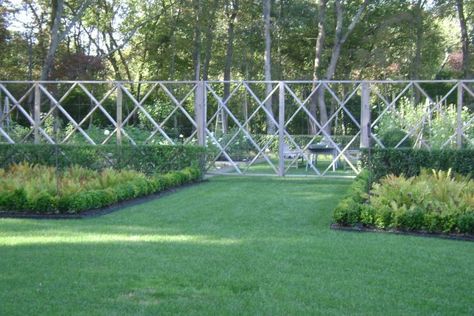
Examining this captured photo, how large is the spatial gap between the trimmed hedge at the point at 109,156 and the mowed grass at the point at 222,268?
4546 mm

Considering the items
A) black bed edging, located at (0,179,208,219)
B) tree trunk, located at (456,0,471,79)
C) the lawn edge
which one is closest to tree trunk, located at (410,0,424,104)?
tree trunk, located at (456,0,471,79)

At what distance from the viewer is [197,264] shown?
580 cm

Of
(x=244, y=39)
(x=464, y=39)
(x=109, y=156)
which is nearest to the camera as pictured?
(x=109, y=156)

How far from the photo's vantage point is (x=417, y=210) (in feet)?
25.3

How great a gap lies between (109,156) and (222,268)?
8.62m

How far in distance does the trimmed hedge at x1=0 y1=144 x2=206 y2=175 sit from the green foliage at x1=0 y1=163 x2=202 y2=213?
1876mm

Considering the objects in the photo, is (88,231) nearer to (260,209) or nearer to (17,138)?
(260,209)

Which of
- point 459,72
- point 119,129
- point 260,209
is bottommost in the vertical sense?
point 260,209

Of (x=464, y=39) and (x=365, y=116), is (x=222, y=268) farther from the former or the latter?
(x=464, y=39)

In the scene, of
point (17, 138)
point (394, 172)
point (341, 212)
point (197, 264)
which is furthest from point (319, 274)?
point (17, 138)

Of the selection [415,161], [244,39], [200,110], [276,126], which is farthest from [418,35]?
[415,161]

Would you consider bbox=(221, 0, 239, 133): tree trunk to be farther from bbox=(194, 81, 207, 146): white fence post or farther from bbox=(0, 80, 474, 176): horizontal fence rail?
bbox=(194, 81, 207, 146): white fence post

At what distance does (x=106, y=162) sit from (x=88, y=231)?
630cm

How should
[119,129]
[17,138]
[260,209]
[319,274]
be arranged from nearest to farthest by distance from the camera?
[319,274], [260,209], [119,129], [17,138]
